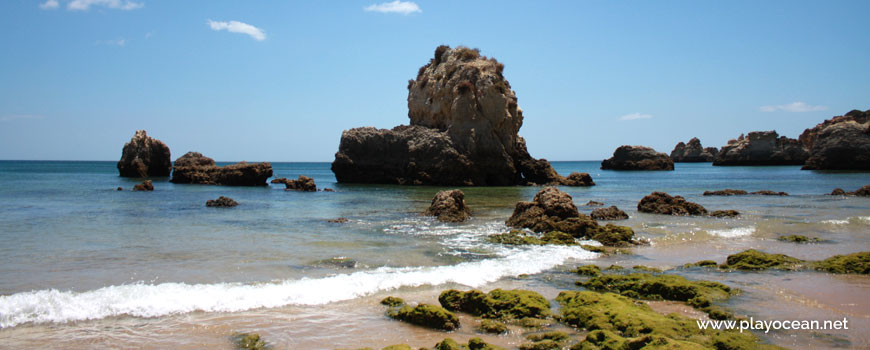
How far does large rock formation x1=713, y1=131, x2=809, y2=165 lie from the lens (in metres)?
90.2

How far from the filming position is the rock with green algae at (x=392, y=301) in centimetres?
707

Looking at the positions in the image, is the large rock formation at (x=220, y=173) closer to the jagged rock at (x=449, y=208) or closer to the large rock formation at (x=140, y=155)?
the large rock formation at (x=140, y=155)

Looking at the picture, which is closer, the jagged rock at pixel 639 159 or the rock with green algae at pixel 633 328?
the rock with green algae at pixel 633 328

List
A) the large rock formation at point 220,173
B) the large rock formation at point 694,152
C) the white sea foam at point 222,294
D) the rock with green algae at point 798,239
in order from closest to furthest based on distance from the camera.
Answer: the white sea foam at point 222,294 → the rock with green algae at point 798,239 → the large rock formation at point 220,173 → the large rock formation at point 694,152

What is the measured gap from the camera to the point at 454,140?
40.9m

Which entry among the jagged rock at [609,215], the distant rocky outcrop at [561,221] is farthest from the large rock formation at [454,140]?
the distant rocky outcrop at [561,221]

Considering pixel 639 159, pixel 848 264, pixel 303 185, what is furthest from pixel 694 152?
pixel 848 264

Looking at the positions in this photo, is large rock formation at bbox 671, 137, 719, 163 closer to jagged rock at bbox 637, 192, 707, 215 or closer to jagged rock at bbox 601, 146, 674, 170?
jagged rock at bbox 601, 146, 674, 170

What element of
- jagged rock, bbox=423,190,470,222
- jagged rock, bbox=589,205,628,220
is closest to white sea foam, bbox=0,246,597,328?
jagged rock, bbox=423,190,470,222

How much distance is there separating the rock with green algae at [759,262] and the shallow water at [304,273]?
1.59 ft

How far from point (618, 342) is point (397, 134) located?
128 feet

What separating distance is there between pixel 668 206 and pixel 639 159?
73766 mm

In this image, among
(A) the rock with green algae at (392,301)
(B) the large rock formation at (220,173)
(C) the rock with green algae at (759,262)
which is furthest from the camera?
(B) the large rock formation at (220,173)

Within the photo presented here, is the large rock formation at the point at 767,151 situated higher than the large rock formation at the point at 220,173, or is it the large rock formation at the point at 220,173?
the large rock formation at the point at 767,151
